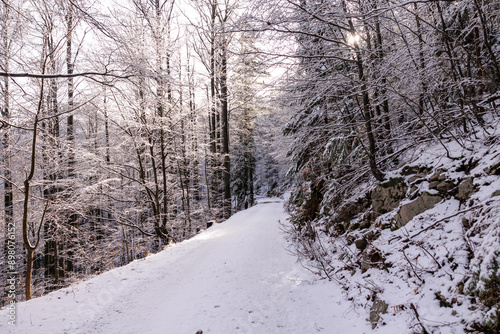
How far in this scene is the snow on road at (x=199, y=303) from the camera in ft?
9.53

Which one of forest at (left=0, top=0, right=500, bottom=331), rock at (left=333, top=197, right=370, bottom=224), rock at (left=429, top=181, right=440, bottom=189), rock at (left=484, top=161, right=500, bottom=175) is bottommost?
rock at (left=333, top=197, right=370, bottom=224)

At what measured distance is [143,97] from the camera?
24.1 ft

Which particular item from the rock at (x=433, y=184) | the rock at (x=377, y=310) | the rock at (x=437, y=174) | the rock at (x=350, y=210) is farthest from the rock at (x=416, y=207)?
the rock at (x=377, y=310)

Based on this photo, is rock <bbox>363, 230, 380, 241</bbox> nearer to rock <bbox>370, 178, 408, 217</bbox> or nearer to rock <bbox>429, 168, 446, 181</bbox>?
rock <bbox>370, 178, 408, 217</bbox>

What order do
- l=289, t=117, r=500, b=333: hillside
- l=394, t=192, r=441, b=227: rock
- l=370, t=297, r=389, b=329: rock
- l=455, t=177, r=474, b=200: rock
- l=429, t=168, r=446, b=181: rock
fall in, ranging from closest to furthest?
l=289, t=117, r=500, b=333: hillside
l=370, t=297, r=389, b=329: rock
l=455, t=177, r=474, b=200: rock
l=394, t=192, r=441, b=227: rock
l=429, t=168, r=446, b=181: rock

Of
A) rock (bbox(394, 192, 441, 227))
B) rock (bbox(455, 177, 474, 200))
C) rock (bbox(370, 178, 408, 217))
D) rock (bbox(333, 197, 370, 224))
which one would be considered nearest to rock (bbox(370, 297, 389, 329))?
rock (bbox(394, 192, 441, 227))

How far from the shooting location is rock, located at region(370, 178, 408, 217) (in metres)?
3.93

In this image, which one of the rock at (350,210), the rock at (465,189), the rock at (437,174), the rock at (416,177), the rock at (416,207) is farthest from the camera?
the rock at (350,210)

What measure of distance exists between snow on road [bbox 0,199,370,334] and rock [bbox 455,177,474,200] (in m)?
1.94

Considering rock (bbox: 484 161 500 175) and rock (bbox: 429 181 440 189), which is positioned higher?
rock (bbox: 484 161 500 175)

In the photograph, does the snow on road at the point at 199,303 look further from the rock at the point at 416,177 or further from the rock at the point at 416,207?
the rock at the point at 416,177

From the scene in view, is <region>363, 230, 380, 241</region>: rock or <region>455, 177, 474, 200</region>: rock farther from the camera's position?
<region>363, 230, 380, 241</region>: rock

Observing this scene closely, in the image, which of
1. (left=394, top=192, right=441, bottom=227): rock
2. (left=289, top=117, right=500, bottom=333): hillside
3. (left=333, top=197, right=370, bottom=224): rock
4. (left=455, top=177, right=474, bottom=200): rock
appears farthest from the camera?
(left=333, top=197, right=370, bottom=224): rock

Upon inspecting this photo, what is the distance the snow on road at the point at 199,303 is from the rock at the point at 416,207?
1452 millimetres
